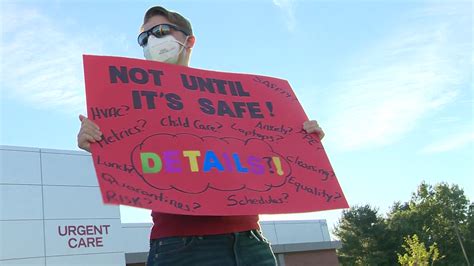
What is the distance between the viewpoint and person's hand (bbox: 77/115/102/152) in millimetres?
1950

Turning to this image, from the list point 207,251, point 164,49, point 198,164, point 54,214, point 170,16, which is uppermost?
point 54,214

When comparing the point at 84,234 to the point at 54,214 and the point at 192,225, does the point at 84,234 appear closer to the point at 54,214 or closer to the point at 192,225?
the point at 54,214

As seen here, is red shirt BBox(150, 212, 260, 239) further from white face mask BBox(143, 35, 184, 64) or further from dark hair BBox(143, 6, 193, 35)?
dark hair BBox(143, 6, 193, 35)

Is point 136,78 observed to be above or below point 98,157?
above

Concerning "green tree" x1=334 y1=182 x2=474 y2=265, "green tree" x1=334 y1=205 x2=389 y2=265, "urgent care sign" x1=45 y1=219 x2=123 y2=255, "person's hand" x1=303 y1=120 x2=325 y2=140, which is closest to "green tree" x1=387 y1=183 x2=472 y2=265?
"green tree" x1=334 y1=182 x2=474 y2=265

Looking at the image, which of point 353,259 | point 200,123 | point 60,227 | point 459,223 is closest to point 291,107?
point 200,123

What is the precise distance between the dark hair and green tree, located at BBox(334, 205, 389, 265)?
146ft

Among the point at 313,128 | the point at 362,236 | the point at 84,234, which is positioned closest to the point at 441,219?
the point at 362,236

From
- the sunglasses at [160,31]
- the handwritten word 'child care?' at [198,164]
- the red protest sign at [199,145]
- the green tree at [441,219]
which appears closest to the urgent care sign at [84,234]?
the sunglasses at [160,31]

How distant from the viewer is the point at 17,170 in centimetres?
1330

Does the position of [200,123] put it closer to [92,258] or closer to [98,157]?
[98,157]

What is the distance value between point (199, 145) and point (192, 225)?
0.40 m

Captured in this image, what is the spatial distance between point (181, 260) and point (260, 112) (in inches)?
40.6

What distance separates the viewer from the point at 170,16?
258cm
